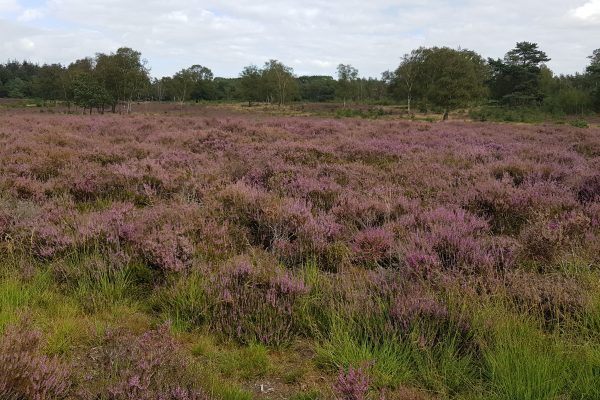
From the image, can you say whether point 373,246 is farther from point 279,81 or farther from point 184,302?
point 279,81

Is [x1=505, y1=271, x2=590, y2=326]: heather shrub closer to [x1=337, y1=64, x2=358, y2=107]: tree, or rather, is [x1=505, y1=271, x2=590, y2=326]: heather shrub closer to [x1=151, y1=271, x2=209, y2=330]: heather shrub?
[x1=151, y1=271, x2=209, y2=330]: heather shrub

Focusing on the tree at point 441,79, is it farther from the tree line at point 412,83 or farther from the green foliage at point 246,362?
the green foliage at point 246,362

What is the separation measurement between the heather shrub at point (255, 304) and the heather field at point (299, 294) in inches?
0.6

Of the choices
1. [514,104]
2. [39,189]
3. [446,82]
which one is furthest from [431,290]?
[514,104]

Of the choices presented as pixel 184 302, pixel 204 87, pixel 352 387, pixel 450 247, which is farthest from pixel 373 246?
pixel 204 87

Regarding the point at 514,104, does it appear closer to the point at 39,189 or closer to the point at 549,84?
the point at 549,84

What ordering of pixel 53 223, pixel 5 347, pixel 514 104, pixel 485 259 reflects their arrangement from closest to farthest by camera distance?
pixel 5 347 < pixel 485 259 < pixel 53 223 < pixel 514 104

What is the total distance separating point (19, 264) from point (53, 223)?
119cm

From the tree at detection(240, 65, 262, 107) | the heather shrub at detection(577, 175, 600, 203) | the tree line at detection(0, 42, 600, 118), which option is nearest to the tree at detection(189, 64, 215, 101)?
the tree line at detection(0, 42, 600, 118)

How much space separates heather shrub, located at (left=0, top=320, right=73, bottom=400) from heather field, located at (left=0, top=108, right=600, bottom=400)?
1 cm

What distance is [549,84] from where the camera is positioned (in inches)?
2972

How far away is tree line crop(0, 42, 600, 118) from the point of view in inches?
1874

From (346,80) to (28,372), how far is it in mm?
85529

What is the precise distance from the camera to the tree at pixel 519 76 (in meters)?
66.1
